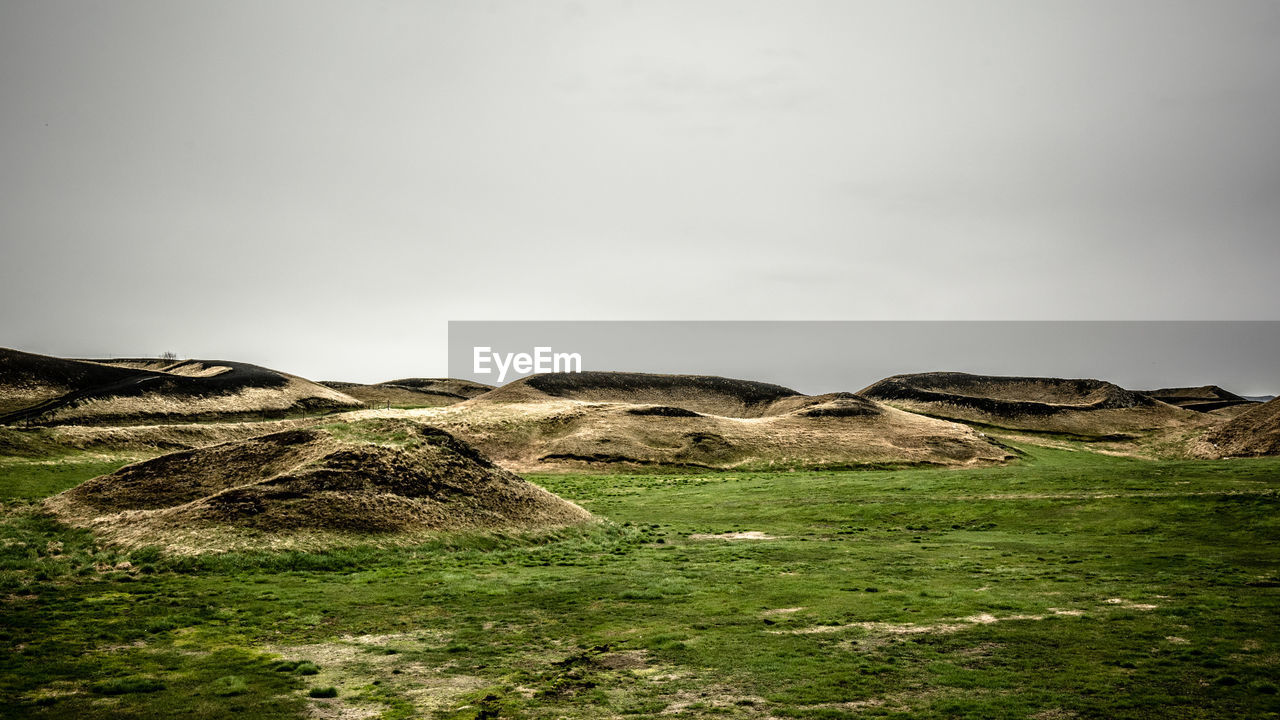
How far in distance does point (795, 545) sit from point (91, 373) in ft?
317

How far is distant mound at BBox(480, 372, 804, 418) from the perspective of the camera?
11012cm

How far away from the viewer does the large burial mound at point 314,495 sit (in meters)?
26.7

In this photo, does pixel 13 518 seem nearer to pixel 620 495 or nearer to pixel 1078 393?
pixel 620 495

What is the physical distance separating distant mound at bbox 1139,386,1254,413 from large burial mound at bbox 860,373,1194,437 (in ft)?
84.7

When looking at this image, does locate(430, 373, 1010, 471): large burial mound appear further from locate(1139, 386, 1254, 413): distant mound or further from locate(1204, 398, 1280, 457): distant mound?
locate(1139, 386, 1254, 413): distant mound

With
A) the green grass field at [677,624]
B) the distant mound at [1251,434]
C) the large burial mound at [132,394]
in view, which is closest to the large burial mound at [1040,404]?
the distant mound at [1251,434]

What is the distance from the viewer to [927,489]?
45.8 m

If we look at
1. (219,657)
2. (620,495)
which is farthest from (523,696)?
(620,495)

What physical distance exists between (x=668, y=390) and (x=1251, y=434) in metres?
78.8

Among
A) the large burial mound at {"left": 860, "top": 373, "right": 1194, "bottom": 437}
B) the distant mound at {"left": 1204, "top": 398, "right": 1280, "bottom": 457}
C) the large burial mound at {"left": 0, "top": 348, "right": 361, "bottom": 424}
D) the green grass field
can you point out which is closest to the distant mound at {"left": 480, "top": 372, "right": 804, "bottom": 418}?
the large burial mound at {"left": 860, "top": 373, "right": 1194, "bottom": 437}

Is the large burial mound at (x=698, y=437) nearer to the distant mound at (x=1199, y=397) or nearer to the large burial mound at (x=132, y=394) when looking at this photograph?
the large burial mound at (x=132, y=394)

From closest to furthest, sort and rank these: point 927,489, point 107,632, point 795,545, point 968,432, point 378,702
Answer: point 378,702
point 107,632
point 795,545
point 927,489
point 968,432

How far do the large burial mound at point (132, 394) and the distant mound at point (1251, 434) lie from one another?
97563mm

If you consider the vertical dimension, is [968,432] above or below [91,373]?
below
